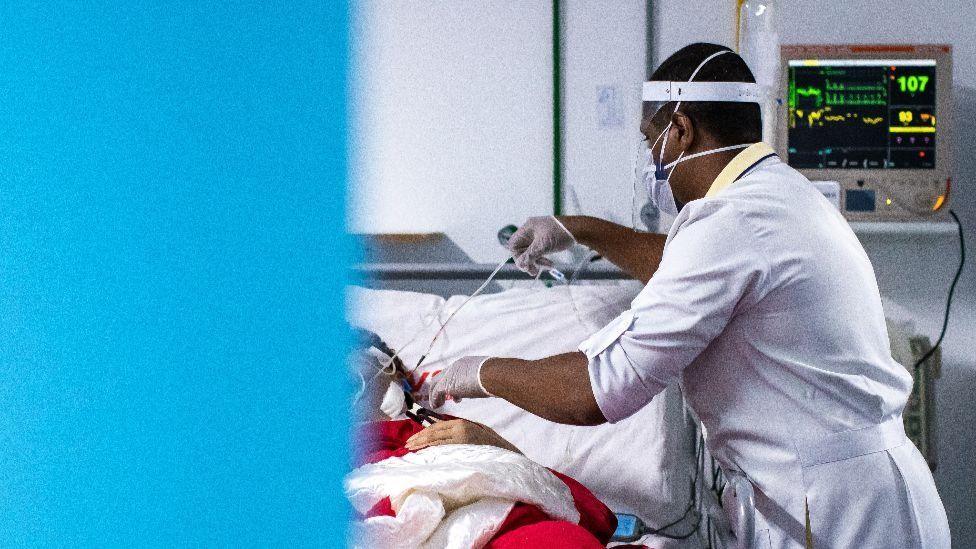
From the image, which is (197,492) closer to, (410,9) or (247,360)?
(247,360)

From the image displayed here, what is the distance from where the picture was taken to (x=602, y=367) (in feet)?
4.30

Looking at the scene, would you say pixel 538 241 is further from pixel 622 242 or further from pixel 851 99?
pixel 851 99

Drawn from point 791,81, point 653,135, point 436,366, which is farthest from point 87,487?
point 791,81

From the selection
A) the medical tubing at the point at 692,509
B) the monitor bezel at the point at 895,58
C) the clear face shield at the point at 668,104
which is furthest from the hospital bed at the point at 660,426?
the clear face shield at the point at 668,104

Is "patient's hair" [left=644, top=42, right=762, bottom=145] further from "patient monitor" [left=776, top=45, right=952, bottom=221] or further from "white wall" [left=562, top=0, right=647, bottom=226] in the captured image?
"white wall" [left=562, top=0, right=647, bottom=226]

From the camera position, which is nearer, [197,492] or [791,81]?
[197,492]

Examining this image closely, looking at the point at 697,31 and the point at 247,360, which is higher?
the point at 697,31

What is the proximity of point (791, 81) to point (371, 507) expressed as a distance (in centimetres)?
172

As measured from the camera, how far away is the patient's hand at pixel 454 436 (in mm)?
1681

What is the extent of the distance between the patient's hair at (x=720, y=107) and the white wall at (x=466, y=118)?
1214 mm

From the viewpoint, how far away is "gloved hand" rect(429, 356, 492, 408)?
1403mm

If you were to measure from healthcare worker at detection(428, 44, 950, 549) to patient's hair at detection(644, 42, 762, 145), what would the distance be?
5.2 inches

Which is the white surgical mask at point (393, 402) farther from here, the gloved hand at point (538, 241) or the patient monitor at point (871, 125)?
the patient monitor at point (871, 125)
